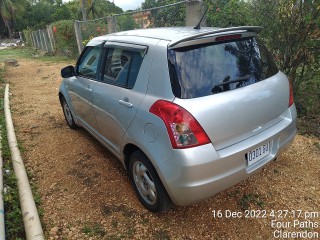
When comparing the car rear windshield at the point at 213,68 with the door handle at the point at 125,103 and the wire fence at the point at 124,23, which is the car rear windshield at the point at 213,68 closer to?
the door handle at the point at 125,103

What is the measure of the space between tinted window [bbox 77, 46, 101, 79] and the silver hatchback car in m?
0.56

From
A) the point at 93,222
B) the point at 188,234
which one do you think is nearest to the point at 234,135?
the point at 188,234

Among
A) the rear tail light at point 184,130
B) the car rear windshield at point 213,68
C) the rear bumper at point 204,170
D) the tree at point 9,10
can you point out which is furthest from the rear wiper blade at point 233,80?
the tree at point 9,10

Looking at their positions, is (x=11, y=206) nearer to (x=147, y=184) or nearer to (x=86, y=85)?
(x=147, y=184)

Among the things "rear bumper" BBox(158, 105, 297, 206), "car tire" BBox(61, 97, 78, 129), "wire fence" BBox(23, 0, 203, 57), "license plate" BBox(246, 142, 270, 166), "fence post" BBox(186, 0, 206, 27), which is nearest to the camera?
"rear bumper" BBox(158, 105, 297, 206)

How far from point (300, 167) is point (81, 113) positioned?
3085 mm

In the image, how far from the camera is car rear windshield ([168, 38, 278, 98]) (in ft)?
7.58

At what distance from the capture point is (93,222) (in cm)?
285

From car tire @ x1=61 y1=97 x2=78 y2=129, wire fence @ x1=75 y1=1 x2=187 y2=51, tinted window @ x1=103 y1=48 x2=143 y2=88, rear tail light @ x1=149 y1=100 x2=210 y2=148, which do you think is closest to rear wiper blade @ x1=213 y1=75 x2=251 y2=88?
rear tail light @ x1=149 y1=100 x2=210 y2=148

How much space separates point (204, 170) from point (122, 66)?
1.45 metres

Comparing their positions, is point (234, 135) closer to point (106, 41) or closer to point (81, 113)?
point (106, 41)

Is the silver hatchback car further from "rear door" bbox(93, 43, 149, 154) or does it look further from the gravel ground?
the gravel ground

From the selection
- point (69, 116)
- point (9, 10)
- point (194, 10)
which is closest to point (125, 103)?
point (69, 116)

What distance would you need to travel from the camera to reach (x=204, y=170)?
220 centimetres
